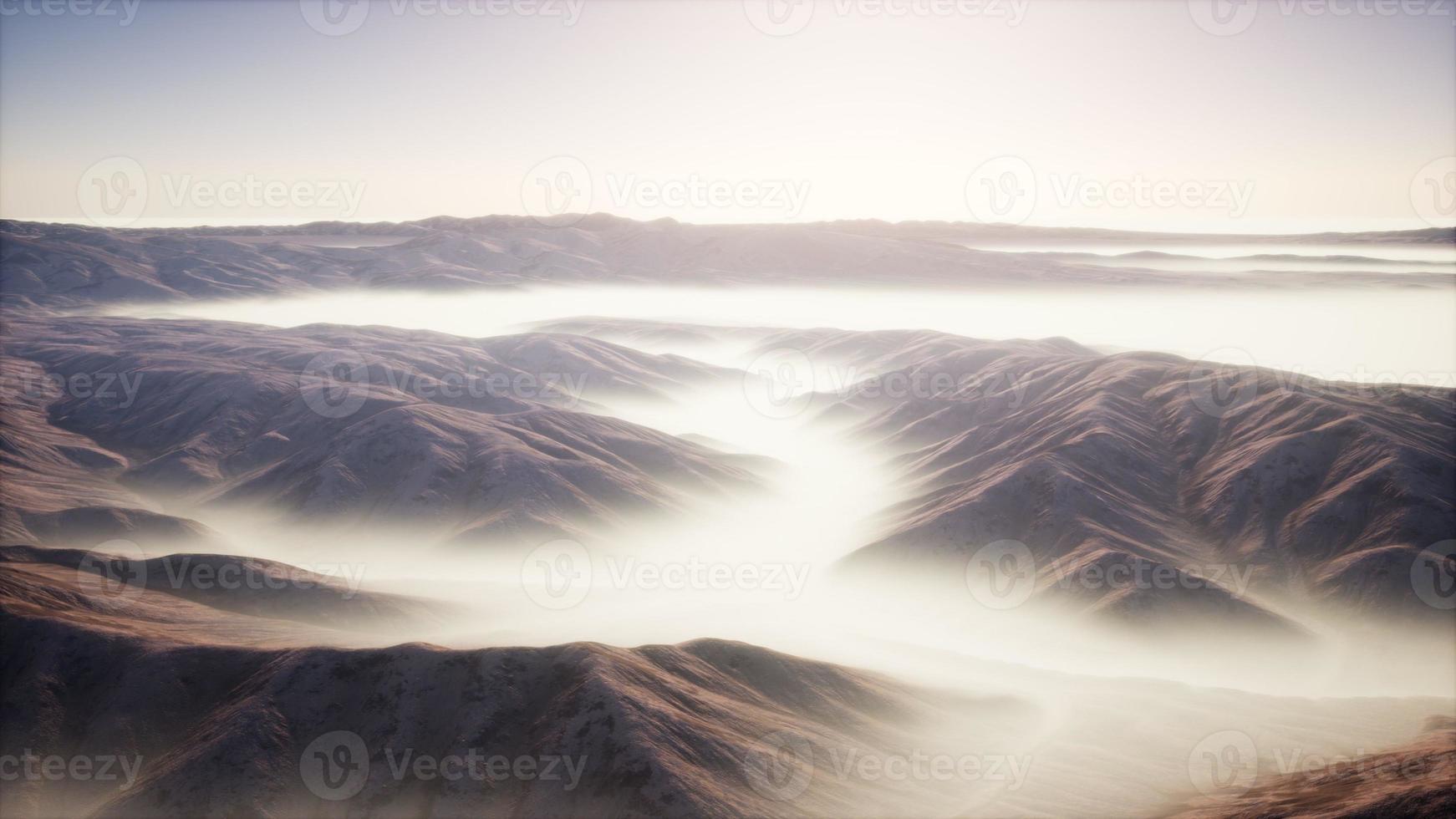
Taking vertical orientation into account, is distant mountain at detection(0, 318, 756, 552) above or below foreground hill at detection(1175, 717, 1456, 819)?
above

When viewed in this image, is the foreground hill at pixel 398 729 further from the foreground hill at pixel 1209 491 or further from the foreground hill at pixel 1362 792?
the foreground hill at pixel 1209 491

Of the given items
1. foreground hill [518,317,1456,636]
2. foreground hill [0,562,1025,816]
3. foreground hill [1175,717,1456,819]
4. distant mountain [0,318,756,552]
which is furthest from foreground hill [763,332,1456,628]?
foreground hill [0,562,1025,816]

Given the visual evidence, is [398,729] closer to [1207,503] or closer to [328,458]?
[328,458]

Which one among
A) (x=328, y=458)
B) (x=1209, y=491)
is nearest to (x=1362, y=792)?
(x=1209, y=491)

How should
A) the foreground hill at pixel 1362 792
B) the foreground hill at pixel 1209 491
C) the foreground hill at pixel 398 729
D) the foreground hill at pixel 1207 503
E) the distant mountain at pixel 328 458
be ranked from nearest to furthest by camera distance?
the foreground hill at pixel 1362 792, the foreground hill at pixel 398 729, the foreground hill at pixel 1207 503, the foreground hill at pixel 1209 491, the distant mountain at pixel 328 458

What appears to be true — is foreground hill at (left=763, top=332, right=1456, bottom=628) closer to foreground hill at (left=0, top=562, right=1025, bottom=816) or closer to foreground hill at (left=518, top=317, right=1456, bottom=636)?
foreground hill at (left=518, top=317, right=1456, bottom=636)

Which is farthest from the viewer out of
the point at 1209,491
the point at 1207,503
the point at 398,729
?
the point at 1209,491

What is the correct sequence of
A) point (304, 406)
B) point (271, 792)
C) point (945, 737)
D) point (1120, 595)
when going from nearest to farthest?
point (271, 792) < point (945, 737) < point (1120, 595) < point (304, 406)

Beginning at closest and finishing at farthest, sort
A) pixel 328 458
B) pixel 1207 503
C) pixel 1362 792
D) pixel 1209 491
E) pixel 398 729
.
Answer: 1. pixel 1362 792
2. pixel 398 729
3. pixel 1207 503
4. pixel 1209 491
5. pixel 328 458

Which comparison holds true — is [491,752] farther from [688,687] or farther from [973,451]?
[973,451]

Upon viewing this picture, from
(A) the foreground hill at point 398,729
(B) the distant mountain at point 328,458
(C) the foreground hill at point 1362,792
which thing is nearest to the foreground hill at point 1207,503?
(C) the foreground hill at point 1362,792

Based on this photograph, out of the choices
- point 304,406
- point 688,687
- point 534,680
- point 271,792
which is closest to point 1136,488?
point 688,687
